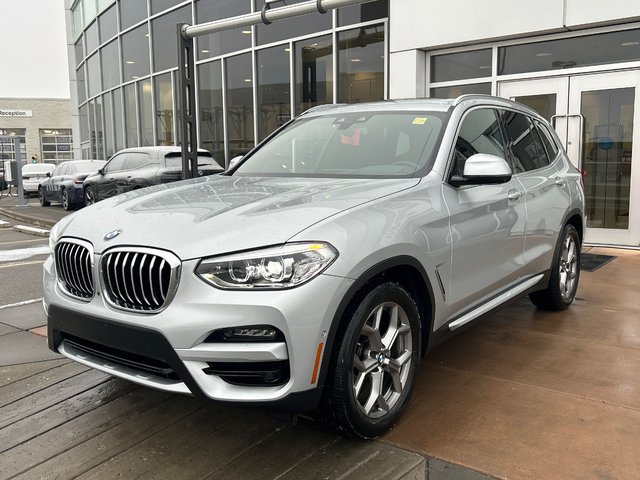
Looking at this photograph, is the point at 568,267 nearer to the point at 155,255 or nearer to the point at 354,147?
the point at 354,147

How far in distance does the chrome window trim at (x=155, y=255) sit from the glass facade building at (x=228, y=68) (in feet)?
29.4

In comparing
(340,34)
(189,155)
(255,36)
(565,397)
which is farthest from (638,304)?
(255,36)

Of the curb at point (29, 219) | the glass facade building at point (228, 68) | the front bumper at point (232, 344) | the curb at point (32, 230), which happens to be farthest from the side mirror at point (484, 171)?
the curb at point (29, 219)

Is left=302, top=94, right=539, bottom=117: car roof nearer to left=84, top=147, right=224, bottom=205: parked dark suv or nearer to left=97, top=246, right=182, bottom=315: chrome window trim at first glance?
left=97, top=246, right=182, bottom=315: chrome window trim

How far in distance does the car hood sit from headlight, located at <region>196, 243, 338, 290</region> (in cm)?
4

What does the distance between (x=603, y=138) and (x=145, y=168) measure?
8.89m

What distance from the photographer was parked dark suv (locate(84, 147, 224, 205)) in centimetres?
1254

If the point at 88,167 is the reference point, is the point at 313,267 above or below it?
below

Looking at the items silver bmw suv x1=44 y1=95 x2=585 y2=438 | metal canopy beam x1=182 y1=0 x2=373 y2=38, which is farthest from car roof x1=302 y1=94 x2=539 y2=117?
metal canopy beam x1=182 y1=0 x2=373 y2=38

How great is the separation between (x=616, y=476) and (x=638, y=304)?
338 cm

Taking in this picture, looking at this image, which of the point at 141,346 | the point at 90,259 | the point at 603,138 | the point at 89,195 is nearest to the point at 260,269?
the point at 141,346

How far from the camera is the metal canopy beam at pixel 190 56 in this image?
894 cm

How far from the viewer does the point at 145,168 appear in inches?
503

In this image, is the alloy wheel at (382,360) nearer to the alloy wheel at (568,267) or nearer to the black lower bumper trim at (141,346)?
the black lower bumper trim at (141,346)
